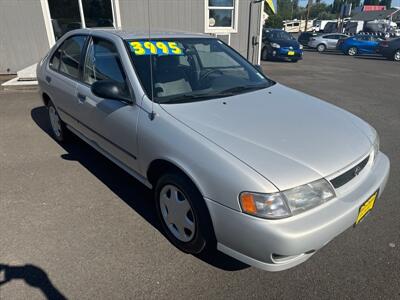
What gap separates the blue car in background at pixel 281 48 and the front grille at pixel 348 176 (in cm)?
1408

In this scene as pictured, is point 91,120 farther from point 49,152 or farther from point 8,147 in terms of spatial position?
point 8,147

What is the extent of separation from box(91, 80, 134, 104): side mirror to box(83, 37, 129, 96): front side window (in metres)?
0.05

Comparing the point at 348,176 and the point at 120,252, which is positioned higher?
the point at 348,176

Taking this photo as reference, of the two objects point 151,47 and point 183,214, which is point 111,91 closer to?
point 151,47

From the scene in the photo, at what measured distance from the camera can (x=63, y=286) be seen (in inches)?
82.0

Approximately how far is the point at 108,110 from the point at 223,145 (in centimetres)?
134

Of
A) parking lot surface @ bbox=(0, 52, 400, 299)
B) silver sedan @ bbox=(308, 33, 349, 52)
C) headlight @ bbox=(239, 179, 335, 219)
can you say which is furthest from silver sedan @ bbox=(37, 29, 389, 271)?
silver sedan @ bbox=(308, 33, 349, 52)

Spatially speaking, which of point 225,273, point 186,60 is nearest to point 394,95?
point 186,60

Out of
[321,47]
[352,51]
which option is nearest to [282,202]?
[352,51]

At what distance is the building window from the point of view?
386 inches

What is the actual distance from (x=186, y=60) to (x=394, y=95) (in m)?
7.36

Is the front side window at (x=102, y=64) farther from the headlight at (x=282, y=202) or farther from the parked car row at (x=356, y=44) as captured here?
the parked car row at (x=356, y=44)

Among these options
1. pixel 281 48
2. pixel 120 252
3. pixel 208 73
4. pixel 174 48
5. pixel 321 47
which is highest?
pixel 174 48

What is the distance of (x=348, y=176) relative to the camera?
2031 millimetres
